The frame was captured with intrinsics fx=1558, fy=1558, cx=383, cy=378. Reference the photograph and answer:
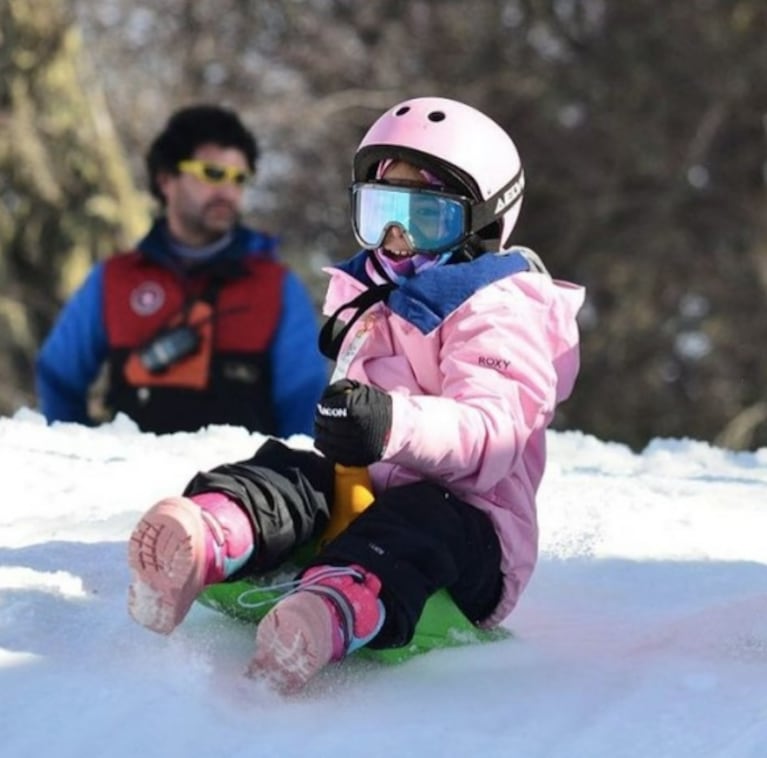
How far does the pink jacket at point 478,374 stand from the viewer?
2551 mm

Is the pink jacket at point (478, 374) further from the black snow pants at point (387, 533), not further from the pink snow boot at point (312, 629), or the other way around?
the pink snow boot at point (312, 629)

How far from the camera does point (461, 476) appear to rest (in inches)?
103

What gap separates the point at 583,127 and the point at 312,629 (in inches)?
425

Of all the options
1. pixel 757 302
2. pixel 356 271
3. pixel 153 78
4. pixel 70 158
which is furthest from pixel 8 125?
pixel 356 271

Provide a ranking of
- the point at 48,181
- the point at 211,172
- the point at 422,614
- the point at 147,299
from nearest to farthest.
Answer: the point at 422,614 → the point at 147,299 → the point at 211,172 → the point at 48,181

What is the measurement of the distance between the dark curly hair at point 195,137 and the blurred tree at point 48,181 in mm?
3480

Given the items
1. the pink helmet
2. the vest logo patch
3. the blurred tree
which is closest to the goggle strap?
the pink helmet

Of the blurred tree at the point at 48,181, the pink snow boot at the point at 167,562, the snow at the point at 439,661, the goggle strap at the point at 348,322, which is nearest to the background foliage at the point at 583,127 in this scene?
the blurred tree at the point at 48,181

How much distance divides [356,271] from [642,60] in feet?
32.1

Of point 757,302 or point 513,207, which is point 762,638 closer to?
point 513,207

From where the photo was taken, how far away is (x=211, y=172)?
575 cm

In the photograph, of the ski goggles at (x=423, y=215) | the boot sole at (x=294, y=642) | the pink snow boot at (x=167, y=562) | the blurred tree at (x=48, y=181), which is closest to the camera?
the boot sole at (x=294, y=642)

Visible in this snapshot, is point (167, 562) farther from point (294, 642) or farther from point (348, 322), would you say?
point (348, 322)

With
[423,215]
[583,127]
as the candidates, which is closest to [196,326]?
[423,215]
